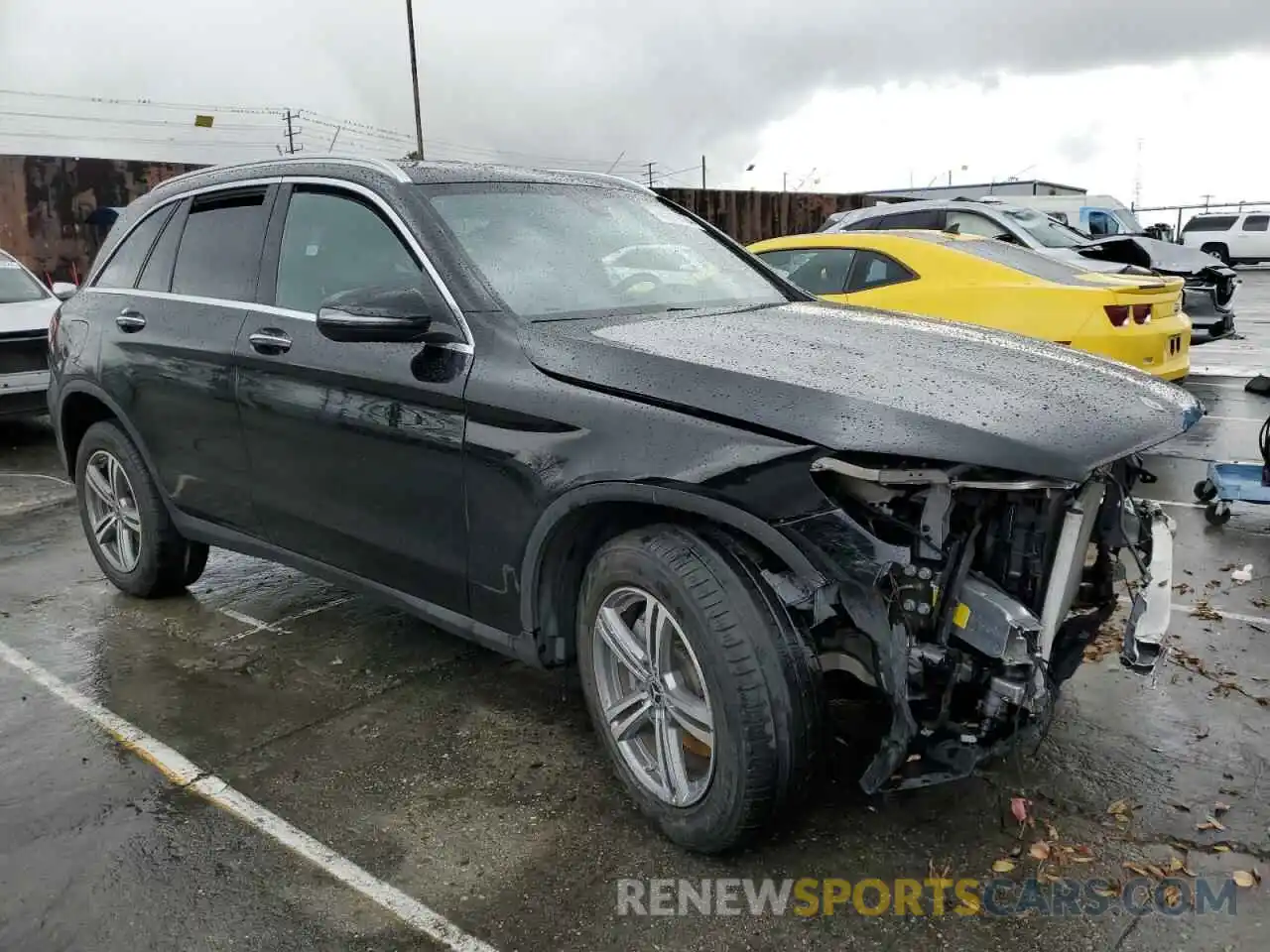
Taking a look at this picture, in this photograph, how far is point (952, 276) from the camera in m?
6.87

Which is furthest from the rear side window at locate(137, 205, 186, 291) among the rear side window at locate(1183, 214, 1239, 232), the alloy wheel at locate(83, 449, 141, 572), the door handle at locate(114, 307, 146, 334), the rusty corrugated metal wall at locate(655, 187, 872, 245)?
the rear side window at locate(1183, 214, 1239, 232)

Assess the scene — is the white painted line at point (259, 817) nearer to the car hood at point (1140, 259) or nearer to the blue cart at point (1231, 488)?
the blue cart at point (1231, 488)

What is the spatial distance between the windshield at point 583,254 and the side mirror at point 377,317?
0.27 meters

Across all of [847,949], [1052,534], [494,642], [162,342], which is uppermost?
[162,342]

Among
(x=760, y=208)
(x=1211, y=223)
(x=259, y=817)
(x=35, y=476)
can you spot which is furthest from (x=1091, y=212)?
(x=259, y=817)

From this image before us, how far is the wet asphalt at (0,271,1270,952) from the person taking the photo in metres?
2.55

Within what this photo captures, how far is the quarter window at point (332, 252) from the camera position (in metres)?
3.46

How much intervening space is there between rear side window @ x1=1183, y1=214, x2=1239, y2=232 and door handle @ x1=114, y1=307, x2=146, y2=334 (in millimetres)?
35080

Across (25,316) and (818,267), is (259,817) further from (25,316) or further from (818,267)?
(25,316)

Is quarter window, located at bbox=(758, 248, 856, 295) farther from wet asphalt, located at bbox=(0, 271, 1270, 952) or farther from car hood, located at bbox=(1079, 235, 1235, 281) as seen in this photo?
car hood, located at bbox=(1079, 235, 1235, 281)

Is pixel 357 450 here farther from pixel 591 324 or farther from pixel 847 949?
pixel 847 949

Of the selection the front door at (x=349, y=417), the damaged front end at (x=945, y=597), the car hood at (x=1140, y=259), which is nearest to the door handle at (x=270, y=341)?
the front door at (x=349, y=417)

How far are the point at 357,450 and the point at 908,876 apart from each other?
6.97ft

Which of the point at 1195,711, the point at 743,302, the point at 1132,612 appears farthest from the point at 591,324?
the point at 1195,711
